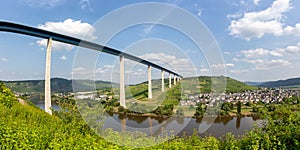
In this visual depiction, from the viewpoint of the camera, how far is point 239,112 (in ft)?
43.7

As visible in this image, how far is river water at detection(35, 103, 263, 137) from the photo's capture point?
18.0 ft

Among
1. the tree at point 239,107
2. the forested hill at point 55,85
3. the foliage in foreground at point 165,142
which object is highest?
the forested hill at point 55,85

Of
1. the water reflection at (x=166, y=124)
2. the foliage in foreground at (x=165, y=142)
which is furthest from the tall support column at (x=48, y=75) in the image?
the foliage in foreground at (x=165, y=142)

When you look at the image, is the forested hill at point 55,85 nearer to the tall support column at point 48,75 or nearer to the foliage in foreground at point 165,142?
the tall support column at point 48,75

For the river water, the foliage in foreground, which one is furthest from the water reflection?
the foliage in foreground

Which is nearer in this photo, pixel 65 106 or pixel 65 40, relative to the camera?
pixel 65 106

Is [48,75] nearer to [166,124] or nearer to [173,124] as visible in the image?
[166,124]

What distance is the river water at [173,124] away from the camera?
18.0ft

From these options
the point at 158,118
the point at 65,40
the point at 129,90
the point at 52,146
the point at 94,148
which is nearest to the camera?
the point at 94,148

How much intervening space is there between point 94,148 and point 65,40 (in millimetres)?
15446

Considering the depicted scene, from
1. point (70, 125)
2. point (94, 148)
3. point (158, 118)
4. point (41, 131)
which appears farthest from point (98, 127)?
point (158, 118)

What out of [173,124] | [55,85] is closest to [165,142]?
[173,124]

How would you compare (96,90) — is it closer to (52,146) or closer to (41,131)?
(41,131)

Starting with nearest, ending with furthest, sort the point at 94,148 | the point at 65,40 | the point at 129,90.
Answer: the point at 94,148 → the point at 129,90 → the point at 65,40
